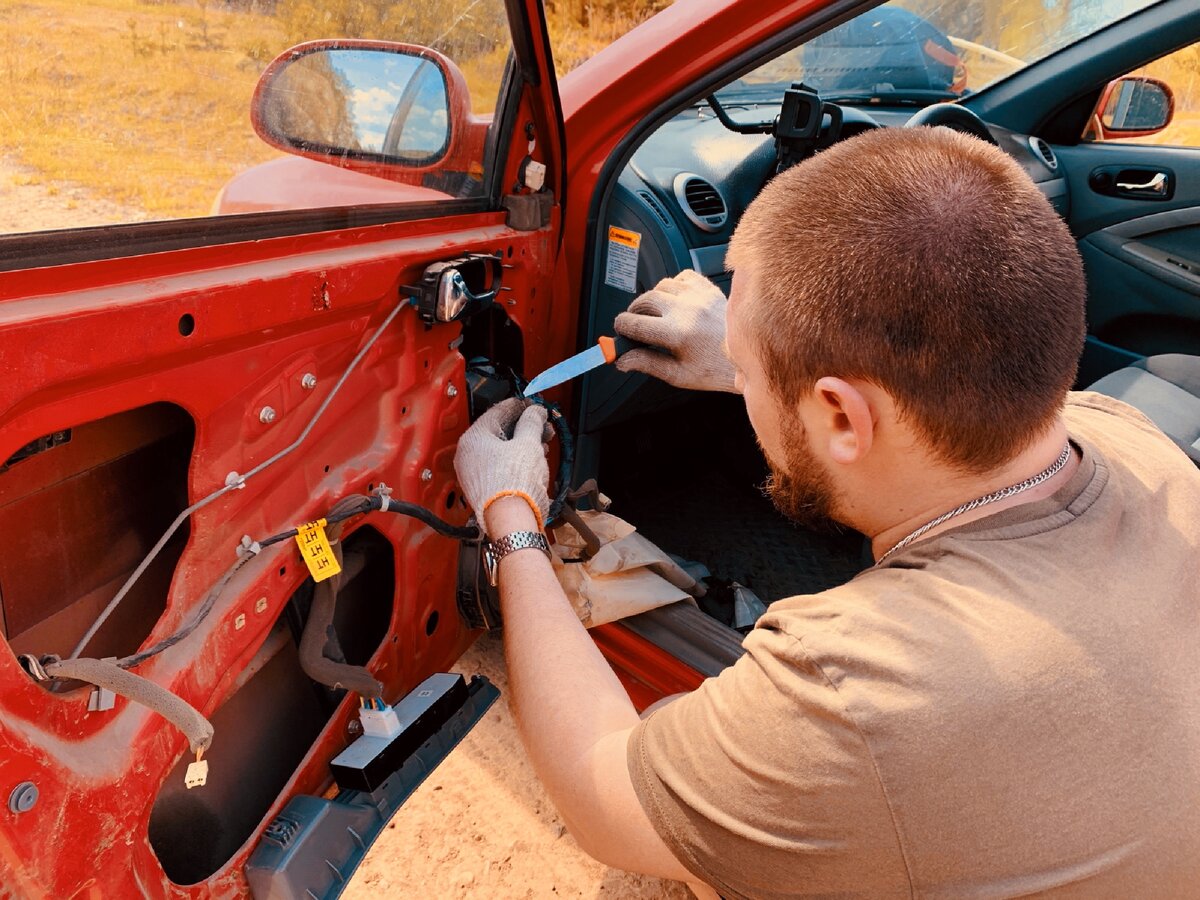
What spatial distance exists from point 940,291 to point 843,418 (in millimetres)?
182

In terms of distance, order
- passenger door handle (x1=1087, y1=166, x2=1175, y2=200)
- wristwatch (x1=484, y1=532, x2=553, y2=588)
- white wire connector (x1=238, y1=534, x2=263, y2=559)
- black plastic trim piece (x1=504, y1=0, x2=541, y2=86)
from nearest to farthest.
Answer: white wire connector (x1=238, y1=534, x2=263, y2=559)
wristwatch (x1=484, y1=532, x2=553, y2=588)
black plastic trim piece (x1=504, y1=0, x2=541, y2=86)
passenger door handle (x1=1087, y1=166, x2=1175, y2=200)

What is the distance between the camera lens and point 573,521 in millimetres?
1795

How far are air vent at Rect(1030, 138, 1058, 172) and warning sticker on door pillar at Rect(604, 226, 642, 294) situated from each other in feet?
5.80

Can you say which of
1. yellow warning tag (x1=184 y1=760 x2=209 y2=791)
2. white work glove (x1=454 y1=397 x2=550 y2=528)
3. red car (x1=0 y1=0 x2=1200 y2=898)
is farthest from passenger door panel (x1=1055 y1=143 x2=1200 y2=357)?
yellow warning tag (x1=184 y1=760 x2=209 y2=791)

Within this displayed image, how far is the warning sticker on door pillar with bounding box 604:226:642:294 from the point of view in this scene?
6.70 feet

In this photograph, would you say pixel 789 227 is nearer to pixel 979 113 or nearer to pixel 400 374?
pixel 400 374

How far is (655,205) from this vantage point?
2.12m

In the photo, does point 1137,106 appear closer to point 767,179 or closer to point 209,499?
point 767,179

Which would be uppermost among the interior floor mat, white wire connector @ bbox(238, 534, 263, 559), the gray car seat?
white wire connector @ bbox(238, 534, 263, 559)

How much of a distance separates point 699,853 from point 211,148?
3.38 ft

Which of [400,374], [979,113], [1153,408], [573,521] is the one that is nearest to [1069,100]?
[979,113]

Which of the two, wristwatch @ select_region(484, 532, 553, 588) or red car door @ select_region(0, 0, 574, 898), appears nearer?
red car door @ select_region(0, 0, 574, 898)

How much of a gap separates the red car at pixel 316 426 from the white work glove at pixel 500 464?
0.22 ft

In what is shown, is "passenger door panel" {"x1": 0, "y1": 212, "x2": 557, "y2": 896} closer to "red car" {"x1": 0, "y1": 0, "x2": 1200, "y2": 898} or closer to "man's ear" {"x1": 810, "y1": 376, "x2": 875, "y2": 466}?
"red car" {"x1": 0, "y1": 0, "x2": 1200, "y2": 898}
